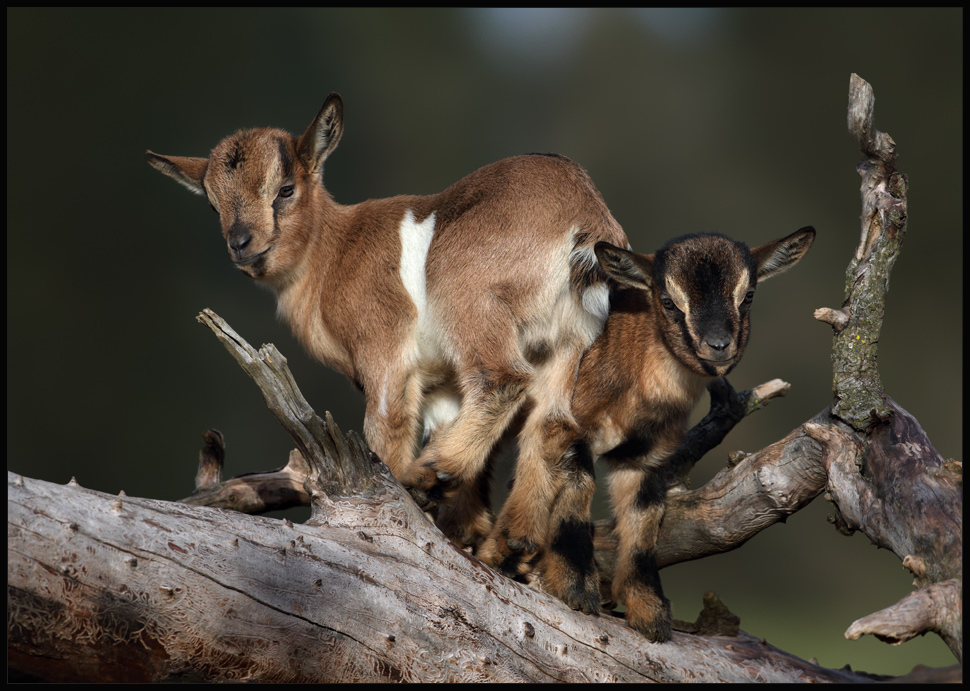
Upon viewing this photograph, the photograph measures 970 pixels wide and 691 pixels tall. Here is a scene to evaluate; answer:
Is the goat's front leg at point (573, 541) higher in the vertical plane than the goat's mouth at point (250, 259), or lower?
lower

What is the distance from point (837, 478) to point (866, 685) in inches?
28.4

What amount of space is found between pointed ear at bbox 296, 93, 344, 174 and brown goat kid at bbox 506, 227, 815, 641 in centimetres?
151

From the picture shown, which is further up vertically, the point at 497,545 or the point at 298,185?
the point at 298,185

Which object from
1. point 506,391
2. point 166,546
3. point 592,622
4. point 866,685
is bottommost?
point 866,685

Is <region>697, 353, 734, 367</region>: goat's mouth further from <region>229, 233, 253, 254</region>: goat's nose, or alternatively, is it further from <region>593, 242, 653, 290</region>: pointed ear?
<region>229, 233, 253, 254</region>: goat's nose

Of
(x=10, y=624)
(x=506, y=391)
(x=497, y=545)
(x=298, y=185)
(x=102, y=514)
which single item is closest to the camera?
(x=10, y=624)

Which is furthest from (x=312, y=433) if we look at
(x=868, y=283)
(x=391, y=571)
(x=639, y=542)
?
(x=868, y=283)

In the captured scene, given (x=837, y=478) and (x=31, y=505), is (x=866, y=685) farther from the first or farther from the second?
(x=31, y=505)

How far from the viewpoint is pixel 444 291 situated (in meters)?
3.63

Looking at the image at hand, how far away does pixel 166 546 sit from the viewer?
262cm

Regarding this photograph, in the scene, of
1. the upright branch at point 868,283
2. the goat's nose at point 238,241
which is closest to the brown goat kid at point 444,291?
the goat's nose at point 238,241

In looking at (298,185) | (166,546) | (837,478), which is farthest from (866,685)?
(298,185)

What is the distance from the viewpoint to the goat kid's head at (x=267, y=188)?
3.84 meters

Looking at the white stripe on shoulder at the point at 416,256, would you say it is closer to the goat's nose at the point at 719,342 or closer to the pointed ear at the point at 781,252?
the goat's nose at the point at 719,342
